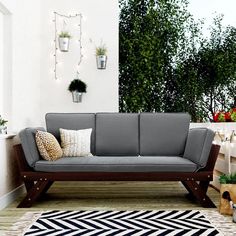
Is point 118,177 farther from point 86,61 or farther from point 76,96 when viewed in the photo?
point 86,61

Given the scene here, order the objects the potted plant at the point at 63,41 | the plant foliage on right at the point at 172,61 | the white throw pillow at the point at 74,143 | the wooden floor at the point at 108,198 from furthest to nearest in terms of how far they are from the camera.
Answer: the plant foliage on right at the point at 172,61 < the potted plant at the point at 63,41 < the white throw pillow at the point at 74,143 < the wooden floor at the point at 108,198

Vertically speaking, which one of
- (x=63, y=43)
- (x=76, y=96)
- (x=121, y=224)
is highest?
(x=63, y=43)

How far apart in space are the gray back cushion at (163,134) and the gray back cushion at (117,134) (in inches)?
3.8

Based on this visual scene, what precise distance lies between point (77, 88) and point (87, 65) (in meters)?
0.39

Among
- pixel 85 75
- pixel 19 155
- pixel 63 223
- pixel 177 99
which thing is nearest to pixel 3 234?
pixel 63 223

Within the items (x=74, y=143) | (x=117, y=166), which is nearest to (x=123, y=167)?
(x=117, y=166)

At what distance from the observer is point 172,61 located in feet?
23.4

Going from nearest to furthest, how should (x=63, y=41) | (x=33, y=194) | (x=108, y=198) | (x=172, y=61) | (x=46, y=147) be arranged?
1. (x=33, y=194)
2. (x=46, y=147)
3. (x=108, y=198)
4. (x=63, y=41)
5. (x=172, y=61)

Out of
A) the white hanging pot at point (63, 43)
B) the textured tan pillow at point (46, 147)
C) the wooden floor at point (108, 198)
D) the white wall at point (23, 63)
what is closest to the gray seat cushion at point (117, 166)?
the textured tan pillow at point (46, 147)

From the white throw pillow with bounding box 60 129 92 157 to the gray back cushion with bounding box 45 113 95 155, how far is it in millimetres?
284

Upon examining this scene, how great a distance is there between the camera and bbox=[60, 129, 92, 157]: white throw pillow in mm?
4477

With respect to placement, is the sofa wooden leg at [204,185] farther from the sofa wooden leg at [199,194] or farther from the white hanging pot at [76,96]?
the white hanging pot at [76,96]

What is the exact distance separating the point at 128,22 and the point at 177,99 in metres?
1.55

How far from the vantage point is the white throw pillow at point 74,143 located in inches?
176
